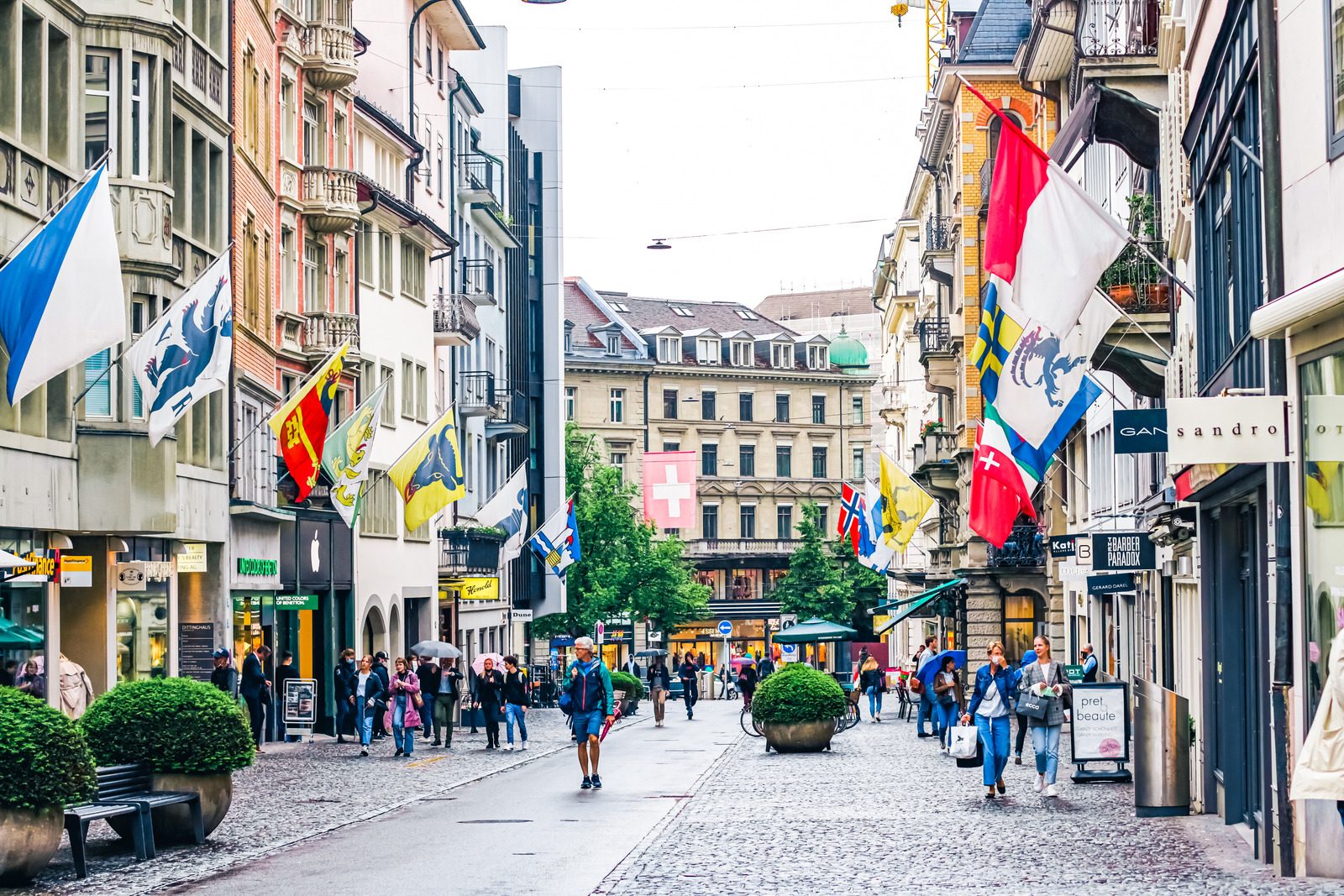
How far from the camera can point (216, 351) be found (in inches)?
1052

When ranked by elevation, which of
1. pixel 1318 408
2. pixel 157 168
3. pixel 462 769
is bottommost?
pixel 462 769

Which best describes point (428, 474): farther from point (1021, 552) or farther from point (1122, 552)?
point (1021, 552)

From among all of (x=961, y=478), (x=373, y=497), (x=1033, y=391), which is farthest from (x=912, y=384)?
(x=1033, y=391)

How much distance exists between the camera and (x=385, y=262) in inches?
2073

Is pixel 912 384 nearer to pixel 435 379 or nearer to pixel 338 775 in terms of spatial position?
pixel 435 379

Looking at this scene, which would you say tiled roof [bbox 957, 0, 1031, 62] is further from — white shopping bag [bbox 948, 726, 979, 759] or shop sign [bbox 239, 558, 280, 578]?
white shopping bag [bbox 948, 726, 979, 759]

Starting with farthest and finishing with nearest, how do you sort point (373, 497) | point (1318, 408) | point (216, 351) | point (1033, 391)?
point (373, 497)
point (216, 351)
point (1033, 391)
point (1318, 408)

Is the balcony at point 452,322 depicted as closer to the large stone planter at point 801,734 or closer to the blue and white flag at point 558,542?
the blue and white flag at point 558,542

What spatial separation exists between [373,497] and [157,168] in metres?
21.7

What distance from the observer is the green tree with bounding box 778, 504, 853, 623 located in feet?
343

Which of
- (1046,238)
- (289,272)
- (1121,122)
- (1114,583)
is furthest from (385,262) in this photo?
(1046,238)

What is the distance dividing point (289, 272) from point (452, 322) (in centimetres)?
1524

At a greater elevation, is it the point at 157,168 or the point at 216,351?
the point at 157,168

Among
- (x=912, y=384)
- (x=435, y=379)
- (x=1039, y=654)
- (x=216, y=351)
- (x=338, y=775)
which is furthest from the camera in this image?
(x=912, y=384)
